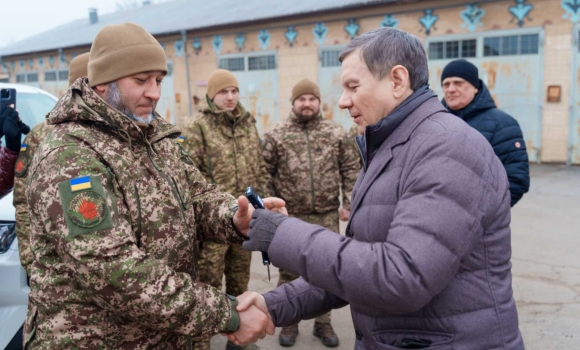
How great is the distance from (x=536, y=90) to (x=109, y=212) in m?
10.7

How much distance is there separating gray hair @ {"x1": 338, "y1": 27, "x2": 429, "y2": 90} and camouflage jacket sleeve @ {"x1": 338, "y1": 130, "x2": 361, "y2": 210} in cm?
287

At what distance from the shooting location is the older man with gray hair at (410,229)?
1.37m

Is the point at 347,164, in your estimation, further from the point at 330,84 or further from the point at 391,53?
the point at 330,84

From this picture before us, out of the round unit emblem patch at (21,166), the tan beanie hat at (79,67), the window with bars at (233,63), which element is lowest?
the round unit emblem patch at (21,166)

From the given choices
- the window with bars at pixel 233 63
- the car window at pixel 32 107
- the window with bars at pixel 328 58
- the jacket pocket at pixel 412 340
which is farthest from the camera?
the window with bars at pixel 233 63

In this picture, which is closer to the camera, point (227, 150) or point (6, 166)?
point (6, 166)

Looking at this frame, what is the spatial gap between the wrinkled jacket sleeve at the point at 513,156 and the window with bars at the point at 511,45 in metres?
7.85

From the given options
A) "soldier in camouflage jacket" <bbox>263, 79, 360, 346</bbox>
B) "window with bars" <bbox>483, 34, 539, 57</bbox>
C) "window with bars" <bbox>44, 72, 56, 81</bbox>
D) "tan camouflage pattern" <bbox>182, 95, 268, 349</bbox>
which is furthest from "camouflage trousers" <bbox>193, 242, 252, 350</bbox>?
"window with bars" <bbox>44, 72, 56, 81</bbox>

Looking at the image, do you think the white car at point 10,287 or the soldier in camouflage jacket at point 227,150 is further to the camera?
the soldier in camouflage jacket at point 227,150

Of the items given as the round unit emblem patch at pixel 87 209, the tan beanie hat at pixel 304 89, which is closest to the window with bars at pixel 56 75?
the tan beanie hat at pixel 304 89

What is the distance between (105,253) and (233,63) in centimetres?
1415

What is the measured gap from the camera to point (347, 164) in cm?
458

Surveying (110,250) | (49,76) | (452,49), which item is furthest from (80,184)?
(49,76)

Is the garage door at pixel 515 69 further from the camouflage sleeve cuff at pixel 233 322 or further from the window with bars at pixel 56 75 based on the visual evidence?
the window with bars at pixel 56 75
